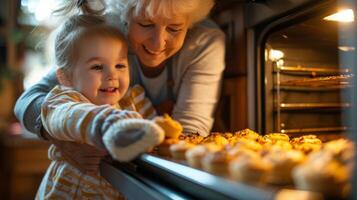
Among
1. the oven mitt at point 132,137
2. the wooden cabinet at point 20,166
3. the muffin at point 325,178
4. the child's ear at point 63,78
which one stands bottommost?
the wooden cabinet at point 20,166

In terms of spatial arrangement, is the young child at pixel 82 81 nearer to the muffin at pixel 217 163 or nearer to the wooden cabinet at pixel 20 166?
the muffin at pixel 217 163

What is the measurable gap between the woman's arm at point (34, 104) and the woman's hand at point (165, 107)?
0.40 m

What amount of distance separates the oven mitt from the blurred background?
95.7 inches

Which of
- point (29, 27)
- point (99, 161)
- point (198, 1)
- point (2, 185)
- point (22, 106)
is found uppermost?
point (29, 27)

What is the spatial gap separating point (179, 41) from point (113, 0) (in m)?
0.26

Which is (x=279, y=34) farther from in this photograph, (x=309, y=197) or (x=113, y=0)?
(x=309, y=197)

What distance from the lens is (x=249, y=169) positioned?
19.7 inches

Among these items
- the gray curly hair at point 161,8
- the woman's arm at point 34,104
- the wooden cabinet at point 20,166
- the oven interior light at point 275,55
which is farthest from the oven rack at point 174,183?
the wooden cabinet at point 20,166

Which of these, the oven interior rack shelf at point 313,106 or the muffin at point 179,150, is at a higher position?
the oven interior rack shelf at point 313,106

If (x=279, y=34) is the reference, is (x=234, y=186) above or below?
below

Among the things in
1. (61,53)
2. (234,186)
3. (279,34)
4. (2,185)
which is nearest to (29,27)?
(2,185)

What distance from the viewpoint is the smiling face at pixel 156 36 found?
1.18 m

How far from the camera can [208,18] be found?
146 centimetres

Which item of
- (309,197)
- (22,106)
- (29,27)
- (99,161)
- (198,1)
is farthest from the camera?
(29,27)
